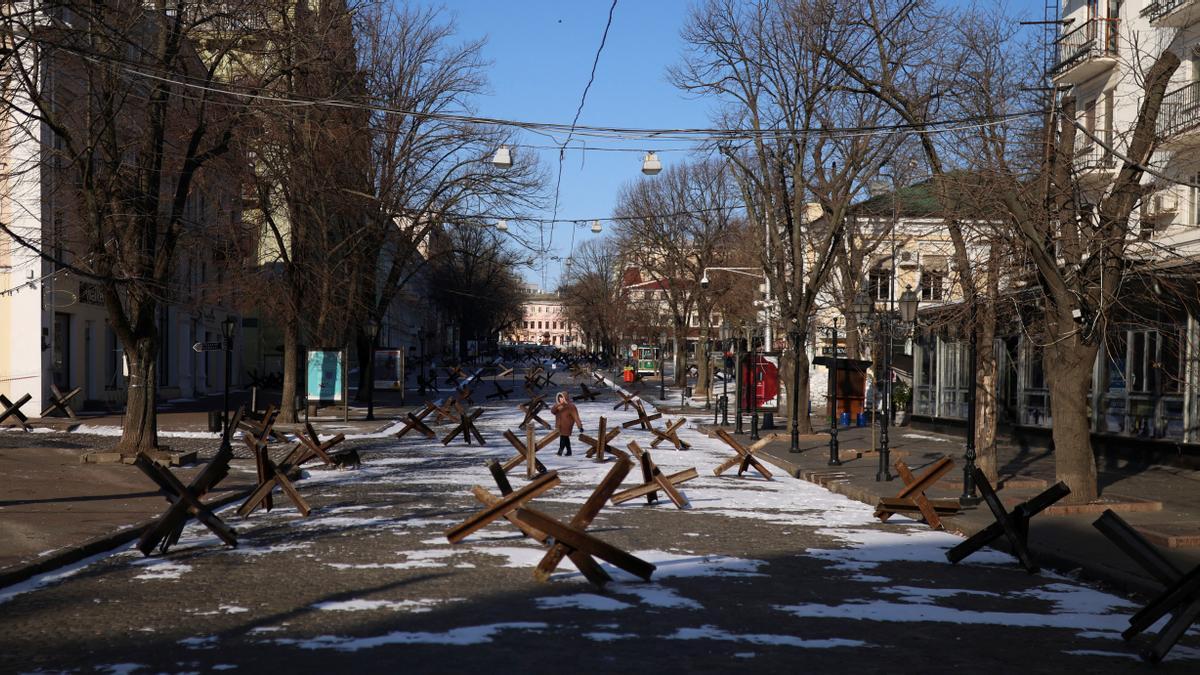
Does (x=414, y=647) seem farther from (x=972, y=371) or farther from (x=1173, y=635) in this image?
(x=972, y=371)

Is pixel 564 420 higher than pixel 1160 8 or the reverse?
the reverse

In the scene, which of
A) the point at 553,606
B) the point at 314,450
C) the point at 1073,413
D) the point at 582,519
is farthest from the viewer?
the point at 314,450

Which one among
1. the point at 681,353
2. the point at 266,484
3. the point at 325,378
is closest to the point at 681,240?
the point at 681,353

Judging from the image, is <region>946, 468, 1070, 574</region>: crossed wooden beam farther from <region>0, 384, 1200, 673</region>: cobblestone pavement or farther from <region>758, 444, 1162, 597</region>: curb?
<region>758, 444, 1162, 597</region>: curb

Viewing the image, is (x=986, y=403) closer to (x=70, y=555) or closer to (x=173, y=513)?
(x=173, y=513)

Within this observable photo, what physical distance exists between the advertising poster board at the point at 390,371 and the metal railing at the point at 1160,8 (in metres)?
27.0

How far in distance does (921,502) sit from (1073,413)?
342cm

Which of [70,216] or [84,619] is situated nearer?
[84,619]

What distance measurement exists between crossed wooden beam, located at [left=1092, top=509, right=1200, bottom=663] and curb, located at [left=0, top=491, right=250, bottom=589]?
8396 mm

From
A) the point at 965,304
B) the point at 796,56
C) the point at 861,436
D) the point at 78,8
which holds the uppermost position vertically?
the point at 796,56

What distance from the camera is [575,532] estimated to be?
9430 millimetres

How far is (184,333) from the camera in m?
48.7

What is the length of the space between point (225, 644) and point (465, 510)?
305 inches

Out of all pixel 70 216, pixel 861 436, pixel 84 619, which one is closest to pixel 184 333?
pixel 70 216
